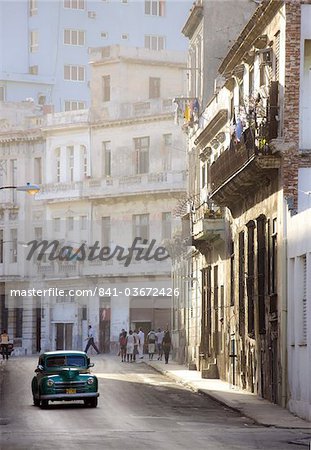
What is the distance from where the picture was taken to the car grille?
4009 cm

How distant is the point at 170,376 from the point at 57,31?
A: 52930 millimetres

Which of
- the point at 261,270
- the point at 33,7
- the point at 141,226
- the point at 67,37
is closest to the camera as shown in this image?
the point at 261,270

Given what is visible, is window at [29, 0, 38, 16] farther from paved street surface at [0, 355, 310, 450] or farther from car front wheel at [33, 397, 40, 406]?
car front wheel at [33, 397, 40, 406]

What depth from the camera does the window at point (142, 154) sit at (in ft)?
308

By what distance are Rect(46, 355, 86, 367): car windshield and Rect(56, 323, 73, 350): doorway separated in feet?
170

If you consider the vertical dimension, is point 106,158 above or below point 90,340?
above

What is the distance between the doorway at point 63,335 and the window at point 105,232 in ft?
18.1

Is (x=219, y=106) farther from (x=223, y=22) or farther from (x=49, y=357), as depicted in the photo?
(x=49, y=357)

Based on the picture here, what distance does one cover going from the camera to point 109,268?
93.1 meters

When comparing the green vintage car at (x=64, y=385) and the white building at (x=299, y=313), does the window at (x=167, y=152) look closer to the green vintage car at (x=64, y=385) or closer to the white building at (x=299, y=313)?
the green vintage car at (x=64, y=385)

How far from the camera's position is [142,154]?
9456 cm

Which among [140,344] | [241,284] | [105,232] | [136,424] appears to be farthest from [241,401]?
[105,232]

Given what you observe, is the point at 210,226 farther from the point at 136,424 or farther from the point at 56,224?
the point at 56,224

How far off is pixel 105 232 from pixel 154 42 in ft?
53.6
